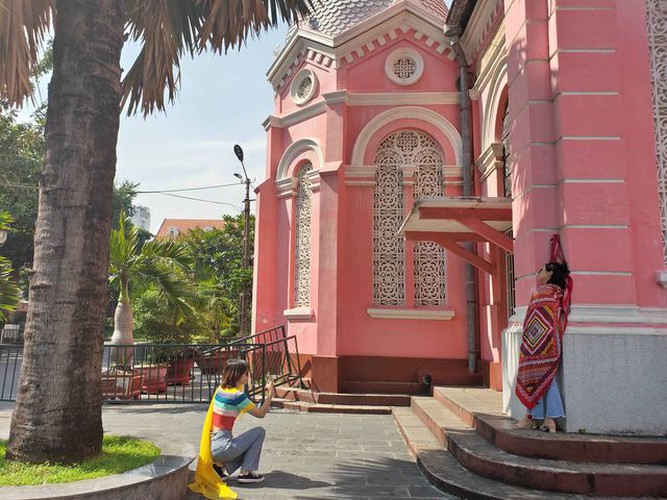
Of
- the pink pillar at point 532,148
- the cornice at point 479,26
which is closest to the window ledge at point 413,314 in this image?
the pink pillar at point 532,148

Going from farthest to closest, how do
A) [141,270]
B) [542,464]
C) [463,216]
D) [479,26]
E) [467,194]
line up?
[141,270] → [467,194] → [479,26] → [463,216] → [542,464]

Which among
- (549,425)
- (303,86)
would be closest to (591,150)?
(549,425)

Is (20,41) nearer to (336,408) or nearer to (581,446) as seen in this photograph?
(581,446)

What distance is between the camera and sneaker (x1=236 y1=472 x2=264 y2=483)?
201 inches

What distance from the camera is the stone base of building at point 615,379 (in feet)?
16.6

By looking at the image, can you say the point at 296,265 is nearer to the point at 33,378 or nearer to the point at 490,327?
the point at 490,327

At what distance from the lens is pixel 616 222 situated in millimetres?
5398

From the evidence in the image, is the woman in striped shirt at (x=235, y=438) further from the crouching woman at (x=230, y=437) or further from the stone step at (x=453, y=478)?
the stone step at (x=453, y=478)

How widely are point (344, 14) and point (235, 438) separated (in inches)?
395

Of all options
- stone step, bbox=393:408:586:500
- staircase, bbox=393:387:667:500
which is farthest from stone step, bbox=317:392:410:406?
staircase, bbox=393:387:667:500

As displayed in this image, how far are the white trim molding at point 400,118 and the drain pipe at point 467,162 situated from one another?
0.28 meters

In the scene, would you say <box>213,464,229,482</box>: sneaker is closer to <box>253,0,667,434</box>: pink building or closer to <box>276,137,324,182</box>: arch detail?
<box>253,0,667,434</box>: pink building

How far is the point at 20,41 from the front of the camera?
5.09 meters

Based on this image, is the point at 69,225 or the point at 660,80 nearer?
the point at 69,225
